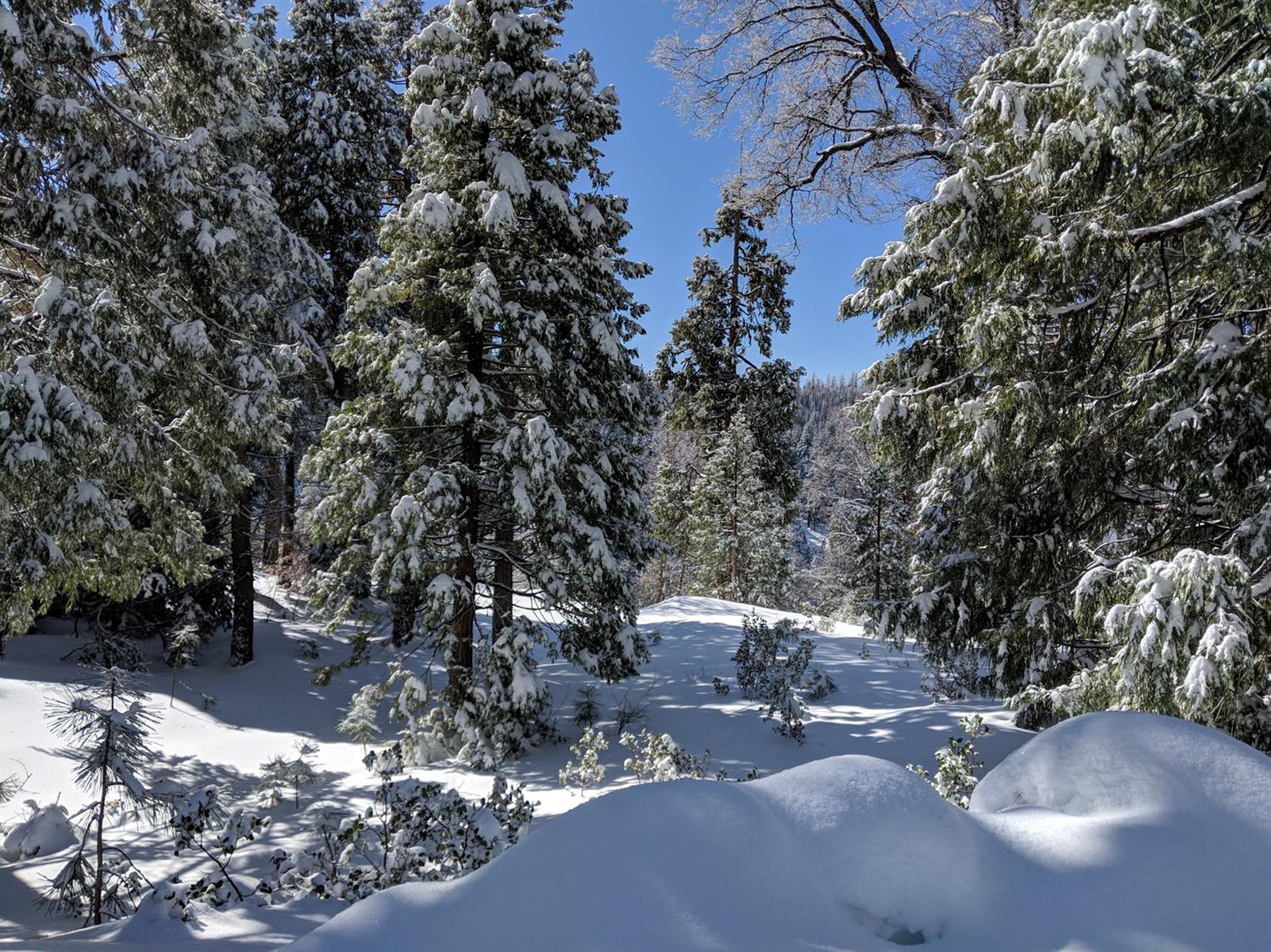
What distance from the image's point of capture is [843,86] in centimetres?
952

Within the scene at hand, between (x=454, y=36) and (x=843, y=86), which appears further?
(x=843, y=86)

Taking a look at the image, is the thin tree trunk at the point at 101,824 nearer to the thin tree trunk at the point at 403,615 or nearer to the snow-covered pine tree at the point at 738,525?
the thin tree trunk at the point at 403,615

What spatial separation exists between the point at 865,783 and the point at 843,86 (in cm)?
989

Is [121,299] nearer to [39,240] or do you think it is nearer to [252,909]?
[39,240]

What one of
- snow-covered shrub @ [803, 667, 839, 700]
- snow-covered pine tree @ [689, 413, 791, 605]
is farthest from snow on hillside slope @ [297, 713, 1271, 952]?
snow-covered pine tree @ [689, 413, 791, 605]

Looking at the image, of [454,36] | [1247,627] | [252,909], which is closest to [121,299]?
[454,36]

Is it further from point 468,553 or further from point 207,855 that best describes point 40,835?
point 468,553

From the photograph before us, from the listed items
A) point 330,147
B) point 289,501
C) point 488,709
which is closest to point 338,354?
point 488,709

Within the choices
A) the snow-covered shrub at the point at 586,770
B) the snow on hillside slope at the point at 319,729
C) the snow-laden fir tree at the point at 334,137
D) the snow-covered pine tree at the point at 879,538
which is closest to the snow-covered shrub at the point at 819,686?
the snow on hillside slope at the point at 319,729

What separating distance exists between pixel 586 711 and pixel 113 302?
7.09 metres

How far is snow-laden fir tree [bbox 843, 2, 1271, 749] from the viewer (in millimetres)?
4102

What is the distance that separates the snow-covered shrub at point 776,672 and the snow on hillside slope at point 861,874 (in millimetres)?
6460

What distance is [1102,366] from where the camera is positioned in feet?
17.7

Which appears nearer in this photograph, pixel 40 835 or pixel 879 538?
pixel 40 835
